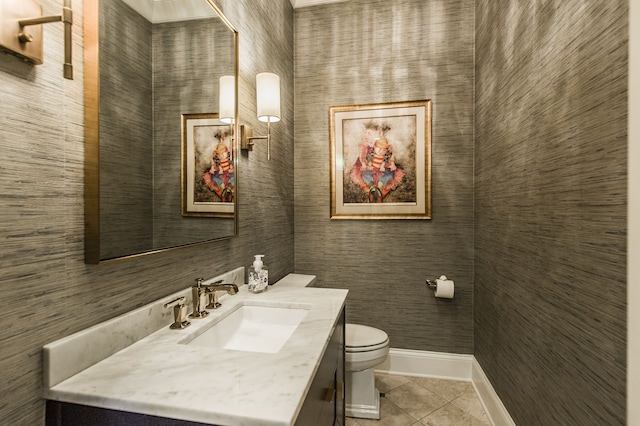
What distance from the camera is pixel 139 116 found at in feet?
3.44

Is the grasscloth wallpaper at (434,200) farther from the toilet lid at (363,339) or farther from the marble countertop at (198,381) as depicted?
the toilet lid at (363,339)

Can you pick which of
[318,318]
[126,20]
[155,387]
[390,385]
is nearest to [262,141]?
[126,20]

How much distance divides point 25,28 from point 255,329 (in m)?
1.17

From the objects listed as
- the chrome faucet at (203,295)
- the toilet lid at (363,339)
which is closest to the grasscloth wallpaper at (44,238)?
the chrome faucet at (203,295)

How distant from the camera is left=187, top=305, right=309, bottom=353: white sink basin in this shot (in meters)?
1.25

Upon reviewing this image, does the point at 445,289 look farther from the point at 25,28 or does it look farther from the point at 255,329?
the point at 25,28

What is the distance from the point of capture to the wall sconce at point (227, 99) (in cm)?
152

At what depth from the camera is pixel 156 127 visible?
1.12 m

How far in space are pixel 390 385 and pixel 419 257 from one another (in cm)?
93

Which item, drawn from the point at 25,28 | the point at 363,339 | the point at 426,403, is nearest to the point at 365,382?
the point at 363,339

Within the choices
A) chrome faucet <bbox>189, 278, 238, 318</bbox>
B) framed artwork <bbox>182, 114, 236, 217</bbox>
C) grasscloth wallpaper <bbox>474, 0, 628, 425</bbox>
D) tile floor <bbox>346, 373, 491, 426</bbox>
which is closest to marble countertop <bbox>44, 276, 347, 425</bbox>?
chrome faucet <bbox>189, 278, 238, 318</bbox>

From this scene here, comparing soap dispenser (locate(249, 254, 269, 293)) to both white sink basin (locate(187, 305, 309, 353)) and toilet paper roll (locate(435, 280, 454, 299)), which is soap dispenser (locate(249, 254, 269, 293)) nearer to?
white sink basin (locate(187, 305, 309, 353))

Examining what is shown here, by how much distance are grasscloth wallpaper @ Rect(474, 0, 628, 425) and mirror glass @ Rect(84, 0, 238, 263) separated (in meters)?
1.36

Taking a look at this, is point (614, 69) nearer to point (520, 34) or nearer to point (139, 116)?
point (520, 34)
